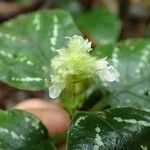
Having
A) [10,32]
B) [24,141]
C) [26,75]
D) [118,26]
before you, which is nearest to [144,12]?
[118,26]

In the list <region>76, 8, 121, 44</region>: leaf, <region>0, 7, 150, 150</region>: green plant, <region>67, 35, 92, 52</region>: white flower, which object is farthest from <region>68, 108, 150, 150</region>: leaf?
<region>76, 8, 121, 44</region>: leaf

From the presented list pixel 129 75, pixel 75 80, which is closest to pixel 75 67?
pixel 75 80

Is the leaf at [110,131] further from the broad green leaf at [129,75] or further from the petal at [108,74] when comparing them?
the broad green leaf at [129,75]

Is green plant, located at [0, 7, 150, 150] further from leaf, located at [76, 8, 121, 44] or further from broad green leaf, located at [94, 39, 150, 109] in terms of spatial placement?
leaf, located at [76, 8, 121, 44]

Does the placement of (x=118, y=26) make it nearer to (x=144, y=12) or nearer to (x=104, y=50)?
(x=144, y=12)

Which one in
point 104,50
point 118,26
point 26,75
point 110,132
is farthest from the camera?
point 118,26

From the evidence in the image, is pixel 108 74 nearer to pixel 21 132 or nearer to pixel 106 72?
pixel 106 72
